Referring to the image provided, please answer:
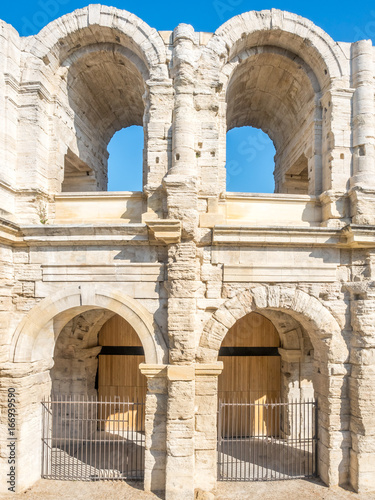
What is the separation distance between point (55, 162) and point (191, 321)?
4.26 meters

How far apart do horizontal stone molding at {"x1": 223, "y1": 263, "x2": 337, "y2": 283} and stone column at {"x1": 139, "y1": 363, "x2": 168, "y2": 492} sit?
2.09 metres

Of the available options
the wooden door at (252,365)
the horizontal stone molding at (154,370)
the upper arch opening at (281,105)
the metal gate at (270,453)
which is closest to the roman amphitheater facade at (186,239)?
the horizontal stone molding at (154,370)

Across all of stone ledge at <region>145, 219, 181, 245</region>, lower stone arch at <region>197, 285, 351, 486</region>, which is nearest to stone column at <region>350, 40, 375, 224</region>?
lower stone arch at <region>197, 285, 351, 486</region>

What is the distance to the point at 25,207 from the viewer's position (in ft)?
23.2

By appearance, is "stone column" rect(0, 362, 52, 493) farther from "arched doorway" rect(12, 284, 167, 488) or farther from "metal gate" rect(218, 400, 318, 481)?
"metal gate" rect(218, 400, 318, 481)

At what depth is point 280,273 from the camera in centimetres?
689

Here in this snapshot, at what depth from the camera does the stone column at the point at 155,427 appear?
21.3ft

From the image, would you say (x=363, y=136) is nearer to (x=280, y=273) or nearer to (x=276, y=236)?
(x=276, y=236)

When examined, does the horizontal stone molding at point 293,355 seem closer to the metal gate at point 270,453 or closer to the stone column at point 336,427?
the metal gate at point 270,453

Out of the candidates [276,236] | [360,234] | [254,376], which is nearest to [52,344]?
[276,236]

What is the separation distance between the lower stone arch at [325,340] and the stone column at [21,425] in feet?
10.6

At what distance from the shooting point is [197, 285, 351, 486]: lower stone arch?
674cm

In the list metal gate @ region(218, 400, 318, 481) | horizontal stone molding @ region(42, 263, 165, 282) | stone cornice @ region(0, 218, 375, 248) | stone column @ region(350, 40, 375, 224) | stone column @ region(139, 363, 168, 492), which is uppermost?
stone column @ region(350, 40, 375, 224)

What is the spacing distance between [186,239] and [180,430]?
3.29 meters
